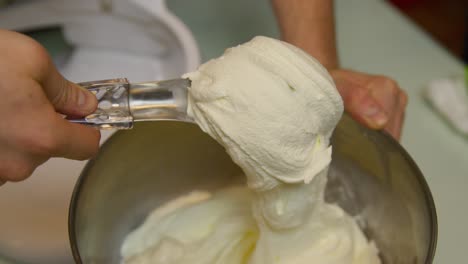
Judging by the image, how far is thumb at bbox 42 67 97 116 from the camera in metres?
0.38

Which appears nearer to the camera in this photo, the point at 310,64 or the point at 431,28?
the point at 310,64

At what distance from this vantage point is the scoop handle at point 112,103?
42cm

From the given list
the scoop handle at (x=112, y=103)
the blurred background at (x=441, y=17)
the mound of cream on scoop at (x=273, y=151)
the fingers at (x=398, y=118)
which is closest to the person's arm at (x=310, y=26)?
the fingers at (x=398, y=118)

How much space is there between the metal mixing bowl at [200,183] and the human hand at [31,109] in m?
0.10

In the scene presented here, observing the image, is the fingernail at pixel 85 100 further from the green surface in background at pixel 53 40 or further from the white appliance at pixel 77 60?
the green surface in background at pixel 53 40

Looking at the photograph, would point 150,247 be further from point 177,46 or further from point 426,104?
point 426,104

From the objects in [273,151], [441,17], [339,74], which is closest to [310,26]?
[339,74]

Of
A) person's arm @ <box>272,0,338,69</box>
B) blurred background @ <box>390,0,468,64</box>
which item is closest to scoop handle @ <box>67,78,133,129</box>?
person's arm @ <box>272,0,338,69</box>

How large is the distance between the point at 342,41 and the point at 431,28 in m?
0.81

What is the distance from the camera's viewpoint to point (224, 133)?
0.43 meters

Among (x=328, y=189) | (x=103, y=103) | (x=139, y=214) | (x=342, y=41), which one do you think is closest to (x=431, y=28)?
(x=342, y=41)

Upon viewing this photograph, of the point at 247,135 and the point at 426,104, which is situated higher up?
the point at 247,135

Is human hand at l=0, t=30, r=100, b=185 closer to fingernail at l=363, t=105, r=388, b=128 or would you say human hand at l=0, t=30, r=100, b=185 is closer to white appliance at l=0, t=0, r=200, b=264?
white appliance at l=0, t=0, r=200, b=264

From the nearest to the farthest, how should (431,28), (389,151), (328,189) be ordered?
(389,151) < (328,189) < (431,28)
